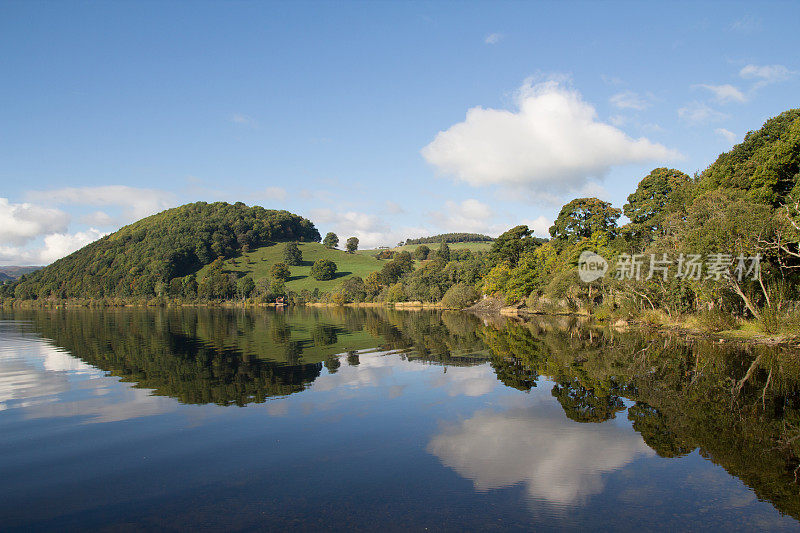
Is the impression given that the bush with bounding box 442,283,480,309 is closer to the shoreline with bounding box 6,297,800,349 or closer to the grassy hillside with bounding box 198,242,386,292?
the shoreline with bounding box 6,297,800,349

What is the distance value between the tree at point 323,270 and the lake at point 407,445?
117 meters

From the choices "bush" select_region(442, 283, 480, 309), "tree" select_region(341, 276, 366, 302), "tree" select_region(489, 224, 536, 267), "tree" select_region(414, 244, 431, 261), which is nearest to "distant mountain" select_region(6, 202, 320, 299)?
"tree" select_region(414, 244, 431, 261)

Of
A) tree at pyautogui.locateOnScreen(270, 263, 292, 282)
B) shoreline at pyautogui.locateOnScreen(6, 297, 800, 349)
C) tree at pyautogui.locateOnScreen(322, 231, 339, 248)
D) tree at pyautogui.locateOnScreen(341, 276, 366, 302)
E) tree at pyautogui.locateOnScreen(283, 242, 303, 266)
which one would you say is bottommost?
shoreline at pyautogui.locateOnScreen(6, 297, 800, 349)

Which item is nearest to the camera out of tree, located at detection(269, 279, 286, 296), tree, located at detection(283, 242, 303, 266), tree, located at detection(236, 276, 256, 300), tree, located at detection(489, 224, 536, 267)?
tree, located at detection(489, 224, 536, 267)

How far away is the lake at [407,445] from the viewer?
26.1 ft

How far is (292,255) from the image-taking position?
5979 inches

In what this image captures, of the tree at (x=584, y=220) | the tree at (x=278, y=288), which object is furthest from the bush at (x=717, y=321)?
the tree at (x=278, y=288)

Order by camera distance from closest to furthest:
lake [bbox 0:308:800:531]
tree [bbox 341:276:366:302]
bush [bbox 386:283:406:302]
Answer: lake [bbox 0:308:800:531]
bush [bbox 386:283:406:302]
tree [bbox 341:276:366:302]

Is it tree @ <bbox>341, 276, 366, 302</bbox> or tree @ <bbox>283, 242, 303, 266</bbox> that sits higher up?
tree @ <bbox>283, 242, 303, 266</bbox>

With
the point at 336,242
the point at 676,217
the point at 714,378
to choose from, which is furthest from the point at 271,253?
the point at 714,378

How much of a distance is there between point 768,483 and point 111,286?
159479mm

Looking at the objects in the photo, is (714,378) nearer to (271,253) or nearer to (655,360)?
(655,360)

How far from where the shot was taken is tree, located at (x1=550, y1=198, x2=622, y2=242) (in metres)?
65.4

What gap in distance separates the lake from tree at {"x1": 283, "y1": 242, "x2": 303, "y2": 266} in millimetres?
129908
